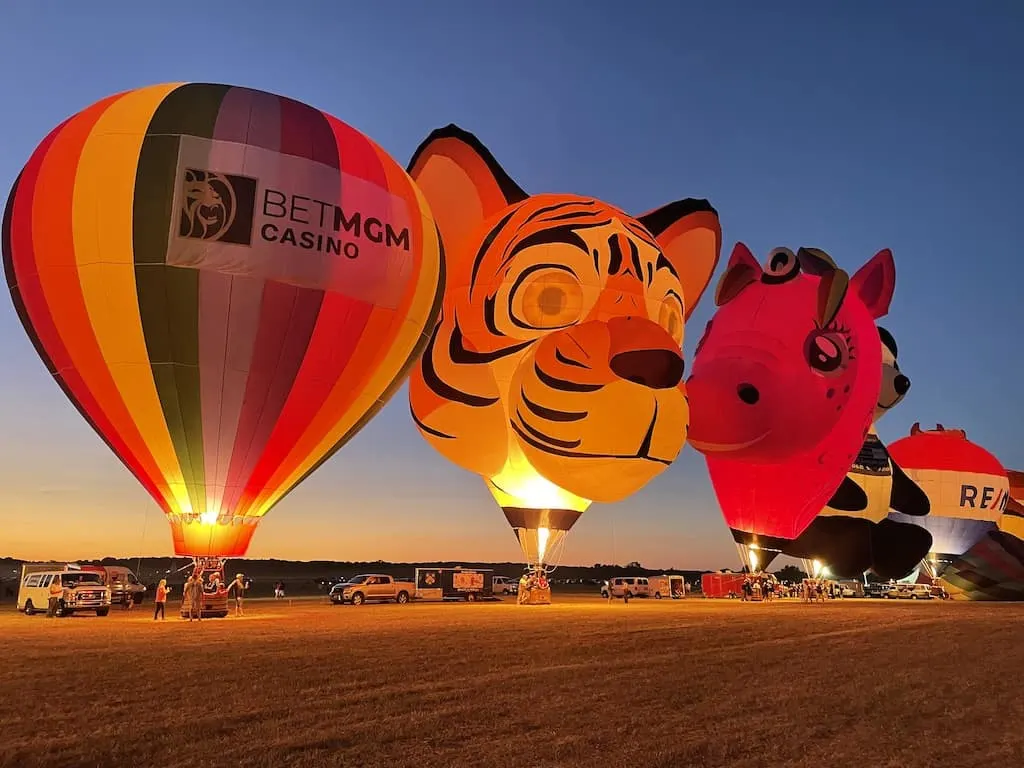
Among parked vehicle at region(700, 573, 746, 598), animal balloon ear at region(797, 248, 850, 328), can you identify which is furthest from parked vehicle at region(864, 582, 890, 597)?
animal balloon ear at region(797, 248, 850, 328)

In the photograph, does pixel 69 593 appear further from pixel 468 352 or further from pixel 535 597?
pixel 535 597

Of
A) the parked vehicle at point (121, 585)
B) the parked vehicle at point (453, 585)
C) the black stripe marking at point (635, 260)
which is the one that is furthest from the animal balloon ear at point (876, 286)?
the parked vehicle at point (121, 585)

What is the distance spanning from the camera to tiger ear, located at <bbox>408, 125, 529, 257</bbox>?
2278 centimetres

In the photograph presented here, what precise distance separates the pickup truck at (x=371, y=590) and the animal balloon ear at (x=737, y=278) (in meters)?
14.5

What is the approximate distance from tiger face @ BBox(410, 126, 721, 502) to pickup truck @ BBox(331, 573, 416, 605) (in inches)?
333

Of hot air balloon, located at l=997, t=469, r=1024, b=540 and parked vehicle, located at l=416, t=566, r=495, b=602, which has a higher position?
hot air balloon, located at l=997, t=469, r=1024, b=540

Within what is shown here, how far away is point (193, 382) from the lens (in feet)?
47.5

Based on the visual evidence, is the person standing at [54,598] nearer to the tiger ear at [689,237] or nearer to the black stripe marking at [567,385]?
the black stripe marking at [567,385]

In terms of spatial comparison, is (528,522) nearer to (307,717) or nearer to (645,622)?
(645,622)

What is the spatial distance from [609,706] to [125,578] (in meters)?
26.7

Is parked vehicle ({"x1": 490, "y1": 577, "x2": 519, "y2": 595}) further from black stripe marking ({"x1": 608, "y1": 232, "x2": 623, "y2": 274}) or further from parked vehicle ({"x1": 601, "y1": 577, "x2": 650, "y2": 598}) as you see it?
black stripe marking ({"x1": 608, "y1": 232, "x2": 623, "y2": 274})

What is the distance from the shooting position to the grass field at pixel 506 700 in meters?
5.84

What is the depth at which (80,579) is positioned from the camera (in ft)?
75.4

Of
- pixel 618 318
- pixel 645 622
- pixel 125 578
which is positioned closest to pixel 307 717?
pixel 645 622
